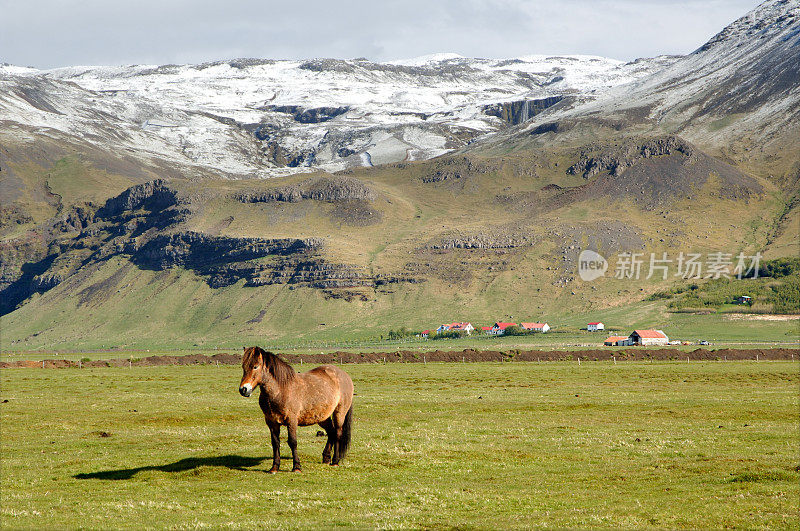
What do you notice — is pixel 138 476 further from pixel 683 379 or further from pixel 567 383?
pixel 683 379

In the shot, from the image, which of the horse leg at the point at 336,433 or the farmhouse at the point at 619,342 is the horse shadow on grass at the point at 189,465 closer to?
the horse leg at the point at 336,433

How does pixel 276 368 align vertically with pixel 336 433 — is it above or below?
above

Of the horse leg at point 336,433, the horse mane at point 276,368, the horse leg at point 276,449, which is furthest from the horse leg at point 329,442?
the horse mane at point 276,368

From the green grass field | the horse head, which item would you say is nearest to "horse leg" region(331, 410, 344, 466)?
the green grass field

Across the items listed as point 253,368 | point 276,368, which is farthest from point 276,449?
point 253,368

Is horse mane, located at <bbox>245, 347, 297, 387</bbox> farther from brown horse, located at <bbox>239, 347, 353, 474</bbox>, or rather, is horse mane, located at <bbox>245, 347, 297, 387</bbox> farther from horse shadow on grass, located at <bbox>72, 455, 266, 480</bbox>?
horse shadow on grass, located at <bbox>72, 455, 266, 480</bbox>

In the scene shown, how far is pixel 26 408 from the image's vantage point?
47094 mm

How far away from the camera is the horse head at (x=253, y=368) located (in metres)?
22.0

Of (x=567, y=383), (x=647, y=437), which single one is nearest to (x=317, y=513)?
(x=647, y=437)

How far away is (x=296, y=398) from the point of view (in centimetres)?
2328

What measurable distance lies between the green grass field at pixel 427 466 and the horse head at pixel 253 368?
9.93ft

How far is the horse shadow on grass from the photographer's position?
80.7ft

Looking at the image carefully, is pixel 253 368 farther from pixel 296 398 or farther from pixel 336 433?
pixel 336 433

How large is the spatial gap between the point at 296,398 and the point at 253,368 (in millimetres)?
1864
